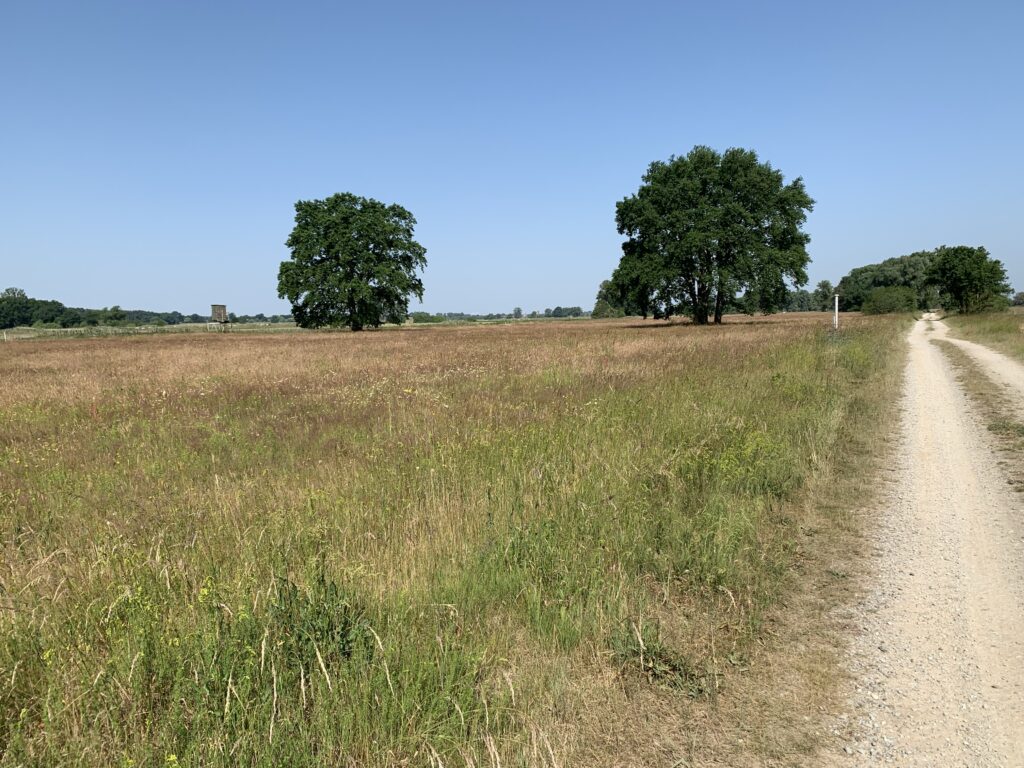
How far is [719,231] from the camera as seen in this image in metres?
41.5

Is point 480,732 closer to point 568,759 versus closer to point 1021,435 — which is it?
point 568,759

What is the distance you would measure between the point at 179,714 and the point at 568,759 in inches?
67.1

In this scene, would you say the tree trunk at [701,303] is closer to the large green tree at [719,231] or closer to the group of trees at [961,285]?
the large green tree at [719,231]

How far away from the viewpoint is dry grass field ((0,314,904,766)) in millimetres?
2223

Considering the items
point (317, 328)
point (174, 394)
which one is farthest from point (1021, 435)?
point (317, 328)

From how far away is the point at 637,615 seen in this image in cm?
322

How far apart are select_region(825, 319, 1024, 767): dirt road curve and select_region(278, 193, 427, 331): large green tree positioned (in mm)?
56059

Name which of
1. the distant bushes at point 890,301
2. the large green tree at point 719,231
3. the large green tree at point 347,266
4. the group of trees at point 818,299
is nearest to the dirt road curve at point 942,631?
the large green tree at point 719,231

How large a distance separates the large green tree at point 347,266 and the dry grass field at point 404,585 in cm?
5224

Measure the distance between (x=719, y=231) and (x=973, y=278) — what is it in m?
35.1

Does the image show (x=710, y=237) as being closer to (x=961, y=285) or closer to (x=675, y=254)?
(x=675, y=254)

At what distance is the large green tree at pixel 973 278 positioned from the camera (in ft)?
174

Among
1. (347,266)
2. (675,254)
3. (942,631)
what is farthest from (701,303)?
(942,631)

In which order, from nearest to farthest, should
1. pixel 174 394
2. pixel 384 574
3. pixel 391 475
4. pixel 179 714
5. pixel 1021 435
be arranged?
pixel 179 714
pixel 384 574
pixel 391 475
pixel 1021 435
pixel 174 394
